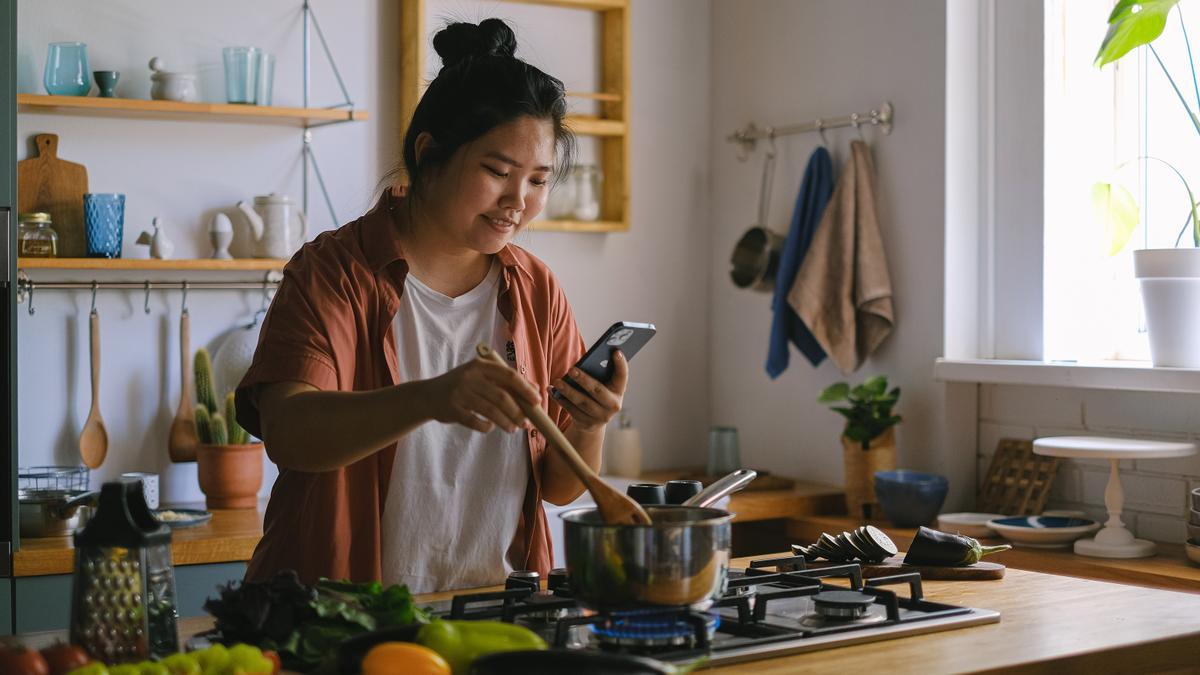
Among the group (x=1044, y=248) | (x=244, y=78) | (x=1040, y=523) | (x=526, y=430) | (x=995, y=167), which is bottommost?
(x=1040, y=523)

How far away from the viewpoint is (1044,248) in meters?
3.26

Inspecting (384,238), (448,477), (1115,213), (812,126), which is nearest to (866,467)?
(1115,213)

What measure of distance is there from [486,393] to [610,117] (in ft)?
8.55

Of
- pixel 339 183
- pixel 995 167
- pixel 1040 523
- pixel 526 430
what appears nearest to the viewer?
pixel 526 430

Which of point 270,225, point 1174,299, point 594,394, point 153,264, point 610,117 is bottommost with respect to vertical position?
→ point 594,394

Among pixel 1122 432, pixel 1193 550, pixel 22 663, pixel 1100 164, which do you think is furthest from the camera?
pixel 1100 164

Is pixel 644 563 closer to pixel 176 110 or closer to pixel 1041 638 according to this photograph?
pixel 1041 638

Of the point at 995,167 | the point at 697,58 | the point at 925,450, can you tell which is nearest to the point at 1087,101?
the point at 995,167

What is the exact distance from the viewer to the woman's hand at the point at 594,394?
71.9 inches

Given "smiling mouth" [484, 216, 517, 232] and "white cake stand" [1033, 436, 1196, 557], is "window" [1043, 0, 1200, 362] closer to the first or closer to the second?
"white cake stand" [1033, 436, 1196, 557]

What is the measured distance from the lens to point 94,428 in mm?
3326

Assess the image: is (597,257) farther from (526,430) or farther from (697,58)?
(526,430)

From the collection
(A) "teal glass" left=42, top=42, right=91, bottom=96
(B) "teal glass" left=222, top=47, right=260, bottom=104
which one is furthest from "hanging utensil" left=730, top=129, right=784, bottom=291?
(A) "teal glass" left=42, top=42, right=91, bottom=96

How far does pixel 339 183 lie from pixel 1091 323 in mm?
1987
